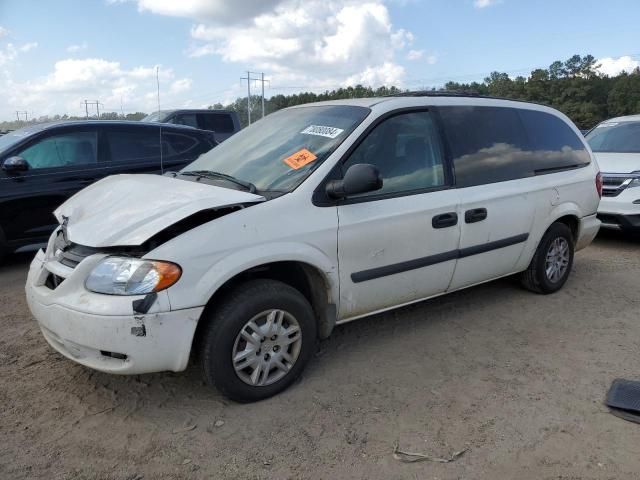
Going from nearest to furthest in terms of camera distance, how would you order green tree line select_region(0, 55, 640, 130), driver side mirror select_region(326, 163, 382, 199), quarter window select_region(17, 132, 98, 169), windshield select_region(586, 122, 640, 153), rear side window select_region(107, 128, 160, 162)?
driver side mirror select_region(326, 163, 382, 199) → quarter window select_region(17, 132, 98, 169) → rear side window select_region(107, 128, 160, 162) → windshield select_region(586, 122, 640, 153) → green tree line select_region(0, 55, 640, 130)

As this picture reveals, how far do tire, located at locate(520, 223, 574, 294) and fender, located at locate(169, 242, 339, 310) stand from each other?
2380 millimetres

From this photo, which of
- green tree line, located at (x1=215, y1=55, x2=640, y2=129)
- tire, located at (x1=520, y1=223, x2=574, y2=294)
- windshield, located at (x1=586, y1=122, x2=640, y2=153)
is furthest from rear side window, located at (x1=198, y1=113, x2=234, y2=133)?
green tree line, located at (x1=215, y1=55, x2=640, y2=129)

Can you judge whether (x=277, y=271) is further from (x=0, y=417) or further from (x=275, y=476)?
(x=0, y=417)

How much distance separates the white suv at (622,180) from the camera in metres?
6.66

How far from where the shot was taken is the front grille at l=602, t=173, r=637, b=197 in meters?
6.77

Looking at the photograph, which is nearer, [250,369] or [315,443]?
[315,443]

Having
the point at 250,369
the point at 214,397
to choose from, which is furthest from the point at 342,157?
the point at 214,397

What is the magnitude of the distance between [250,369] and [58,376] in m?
1.33

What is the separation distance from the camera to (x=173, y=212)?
281cm

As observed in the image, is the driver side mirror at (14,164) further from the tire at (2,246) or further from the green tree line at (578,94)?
the green tree line at (578,94)

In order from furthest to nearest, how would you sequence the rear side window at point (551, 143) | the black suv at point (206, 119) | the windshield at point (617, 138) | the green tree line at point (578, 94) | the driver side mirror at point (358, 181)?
1. the green tree line at point (578, 94)
2. the black suv at point (206, 119)
3. the windshield at point (617, 138)
4. the rear side window at point (551, 143)
5. the driver side mirror at point (358, 181)

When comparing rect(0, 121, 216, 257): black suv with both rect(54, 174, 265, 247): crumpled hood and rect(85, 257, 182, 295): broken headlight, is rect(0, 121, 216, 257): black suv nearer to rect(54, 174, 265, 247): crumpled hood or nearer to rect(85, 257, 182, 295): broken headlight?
rect(54, 174, 265, 247): crumpled hood

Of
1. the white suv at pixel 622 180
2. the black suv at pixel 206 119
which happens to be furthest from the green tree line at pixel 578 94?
the white suv at pixel 622 180

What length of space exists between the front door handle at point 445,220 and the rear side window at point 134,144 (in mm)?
4318
